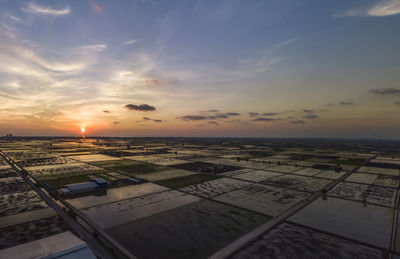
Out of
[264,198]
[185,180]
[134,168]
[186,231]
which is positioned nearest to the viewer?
[186,231]

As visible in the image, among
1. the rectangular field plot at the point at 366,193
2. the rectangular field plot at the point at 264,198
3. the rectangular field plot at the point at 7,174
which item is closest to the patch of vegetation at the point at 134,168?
the rectangular field plot at the point at 7,174

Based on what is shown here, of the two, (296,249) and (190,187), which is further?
(190,187)

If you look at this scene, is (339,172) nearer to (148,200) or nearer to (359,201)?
(359,201)

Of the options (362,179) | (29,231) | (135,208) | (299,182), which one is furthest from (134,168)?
(362,179)

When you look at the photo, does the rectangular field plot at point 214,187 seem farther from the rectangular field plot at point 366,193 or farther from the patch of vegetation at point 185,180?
the rectangular field plot at point 366,193

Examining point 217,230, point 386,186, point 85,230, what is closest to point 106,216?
point 85,230

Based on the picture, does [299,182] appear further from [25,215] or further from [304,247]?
[25,215]
